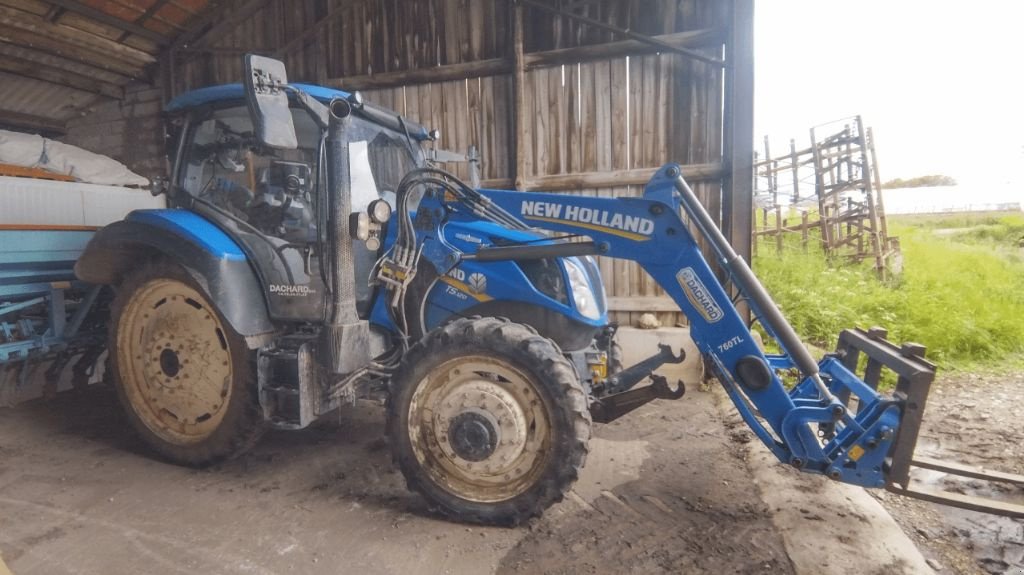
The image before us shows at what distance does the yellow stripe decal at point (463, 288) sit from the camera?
2980 millimetres

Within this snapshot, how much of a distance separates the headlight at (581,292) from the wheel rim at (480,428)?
0.59 meters

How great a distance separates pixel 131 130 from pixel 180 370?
533 centimetres

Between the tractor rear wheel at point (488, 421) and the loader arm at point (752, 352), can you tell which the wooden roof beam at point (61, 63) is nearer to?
the loader arm at point (752, 352)

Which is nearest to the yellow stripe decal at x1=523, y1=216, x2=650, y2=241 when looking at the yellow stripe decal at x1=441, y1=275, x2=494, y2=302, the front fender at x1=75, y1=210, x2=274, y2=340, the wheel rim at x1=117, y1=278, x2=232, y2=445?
the yellow stripe decal at x1=441, y1=275, x2=494, y2=302

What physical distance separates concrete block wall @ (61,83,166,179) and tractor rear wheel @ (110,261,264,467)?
4.31m

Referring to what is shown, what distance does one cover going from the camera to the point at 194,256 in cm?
304

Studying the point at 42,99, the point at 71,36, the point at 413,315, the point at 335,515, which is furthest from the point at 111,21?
the point at 335,515

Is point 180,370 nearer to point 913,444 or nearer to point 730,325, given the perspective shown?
point 730,325

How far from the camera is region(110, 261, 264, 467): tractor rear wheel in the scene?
3.12 m

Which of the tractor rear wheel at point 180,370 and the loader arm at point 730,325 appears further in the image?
the tractor rear wheel at point 180,370

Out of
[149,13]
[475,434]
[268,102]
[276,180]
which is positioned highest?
[149,13]

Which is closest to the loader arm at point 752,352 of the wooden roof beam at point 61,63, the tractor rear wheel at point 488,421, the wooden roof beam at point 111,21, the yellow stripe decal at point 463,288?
the yellow stripe decal at point 463,288

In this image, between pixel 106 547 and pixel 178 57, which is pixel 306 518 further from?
pixel 178 57

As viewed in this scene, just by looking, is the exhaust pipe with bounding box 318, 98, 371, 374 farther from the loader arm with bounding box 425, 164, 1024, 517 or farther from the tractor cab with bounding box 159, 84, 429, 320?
the loader arm with bounding box 425, 164, 1024, 517
